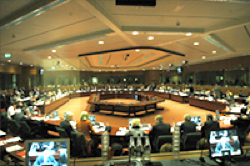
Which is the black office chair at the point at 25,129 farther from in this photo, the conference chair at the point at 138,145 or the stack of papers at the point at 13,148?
the conference chair at the point at 138,145

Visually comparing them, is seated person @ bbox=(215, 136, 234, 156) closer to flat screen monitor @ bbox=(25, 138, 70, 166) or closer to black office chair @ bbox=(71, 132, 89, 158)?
flat screen monitor @ bbox=(25, 138, 70, 166)

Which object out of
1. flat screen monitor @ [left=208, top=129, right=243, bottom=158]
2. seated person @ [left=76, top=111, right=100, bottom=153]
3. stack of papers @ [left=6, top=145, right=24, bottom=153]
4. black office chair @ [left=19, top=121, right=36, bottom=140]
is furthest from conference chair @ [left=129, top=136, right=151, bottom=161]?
black office chair @ [left=19, top=121, right=36, bottom=140]

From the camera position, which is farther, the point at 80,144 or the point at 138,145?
the point at 80,144

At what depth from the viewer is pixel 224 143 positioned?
2.07 m

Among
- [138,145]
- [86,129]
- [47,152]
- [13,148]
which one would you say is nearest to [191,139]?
[138,145]

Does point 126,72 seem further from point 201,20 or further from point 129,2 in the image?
point 129,2

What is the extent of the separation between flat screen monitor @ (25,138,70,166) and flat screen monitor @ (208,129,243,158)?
5.55 ft

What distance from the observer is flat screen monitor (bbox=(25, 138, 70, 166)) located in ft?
5.62

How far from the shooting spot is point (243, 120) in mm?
4742

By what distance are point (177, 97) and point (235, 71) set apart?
4.62 m

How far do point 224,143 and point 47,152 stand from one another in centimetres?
206

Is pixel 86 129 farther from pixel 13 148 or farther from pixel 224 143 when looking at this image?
pixel 224 143

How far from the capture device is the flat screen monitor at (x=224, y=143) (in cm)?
204

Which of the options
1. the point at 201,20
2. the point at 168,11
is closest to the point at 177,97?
the point at 201,20
